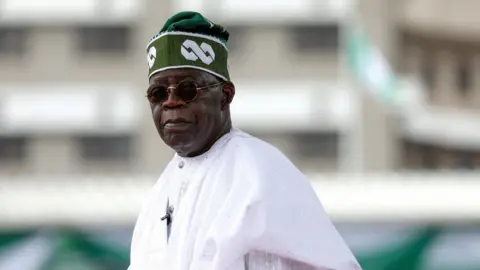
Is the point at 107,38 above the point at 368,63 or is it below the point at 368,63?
above

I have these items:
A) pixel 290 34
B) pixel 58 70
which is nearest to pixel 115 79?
pixel 58 70

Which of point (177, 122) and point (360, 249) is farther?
point (360, 249)

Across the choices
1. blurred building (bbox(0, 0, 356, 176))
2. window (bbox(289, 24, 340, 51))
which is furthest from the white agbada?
window (bbox(289, 24, 340, 51))

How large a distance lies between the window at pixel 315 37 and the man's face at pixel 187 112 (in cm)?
3208

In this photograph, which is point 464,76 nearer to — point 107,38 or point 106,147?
point 107,38

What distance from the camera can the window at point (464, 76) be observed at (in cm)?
3903

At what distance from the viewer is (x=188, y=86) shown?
3.09 metres

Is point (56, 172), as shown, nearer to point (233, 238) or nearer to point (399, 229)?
point (399, 229)

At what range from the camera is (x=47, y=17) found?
35.4 m

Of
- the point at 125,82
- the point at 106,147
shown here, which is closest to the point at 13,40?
the point at 125,82

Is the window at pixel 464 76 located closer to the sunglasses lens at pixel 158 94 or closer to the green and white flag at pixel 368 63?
the green and white flag at pixel 368 63

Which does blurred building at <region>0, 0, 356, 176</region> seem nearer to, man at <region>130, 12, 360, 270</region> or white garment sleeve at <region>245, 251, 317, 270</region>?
man at <region>130, 12, 360, 270</region>

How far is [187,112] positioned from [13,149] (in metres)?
33.5

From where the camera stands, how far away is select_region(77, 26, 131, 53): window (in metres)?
35.4
